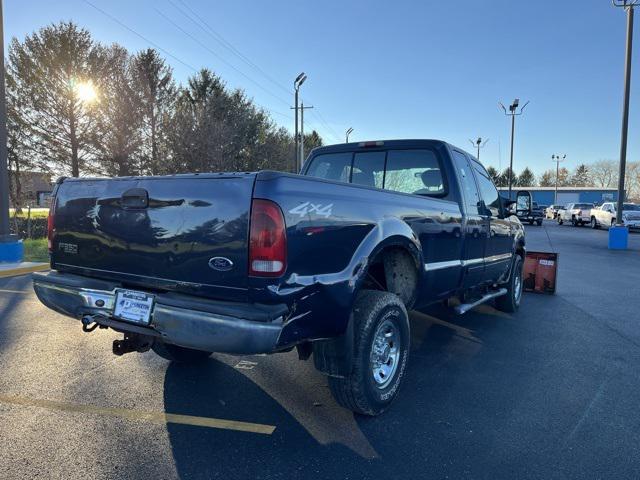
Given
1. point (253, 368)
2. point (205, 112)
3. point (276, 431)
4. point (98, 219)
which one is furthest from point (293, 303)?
point (205, 112)

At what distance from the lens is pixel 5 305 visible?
21.4 ft

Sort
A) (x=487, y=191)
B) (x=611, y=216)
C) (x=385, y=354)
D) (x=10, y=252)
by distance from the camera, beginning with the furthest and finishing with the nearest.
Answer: (x=611, y=216), (x=10, y=252), (x=487, y=191), (x=385, y=354)

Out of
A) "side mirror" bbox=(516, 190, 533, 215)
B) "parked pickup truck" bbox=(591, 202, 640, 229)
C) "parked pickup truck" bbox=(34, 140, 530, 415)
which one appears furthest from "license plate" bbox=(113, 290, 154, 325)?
"parked pickup truck" bbox=(591, 202, 640, 229)

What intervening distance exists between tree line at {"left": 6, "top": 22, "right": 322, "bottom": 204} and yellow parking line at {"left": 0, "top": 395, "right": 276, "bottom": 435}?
23.3 m

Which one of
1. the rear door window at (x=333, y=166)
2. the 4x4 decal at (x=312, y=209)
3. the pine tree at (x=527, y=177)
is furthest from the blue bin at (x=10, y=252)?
the pine tree at (x=527, y=177)

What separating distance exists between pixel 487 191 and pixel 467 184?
32.2 inches

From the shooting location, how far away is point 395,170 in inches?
194

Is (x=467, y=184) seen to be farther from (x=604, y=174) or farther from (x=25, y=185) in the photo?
(x=604, y=174)

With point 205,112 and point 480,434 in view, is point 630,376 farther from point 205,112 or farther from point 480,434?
point 205,112

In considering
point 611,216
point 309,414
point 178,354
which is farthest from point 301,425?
point 611,216

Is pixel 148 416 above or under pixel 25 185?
under

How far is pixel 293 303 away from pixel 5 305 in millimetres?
5722

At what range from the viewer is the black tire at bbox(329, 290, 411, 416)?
3129mm

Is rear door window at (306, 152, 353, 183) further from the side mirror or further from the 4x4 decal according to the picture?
the side mirror
